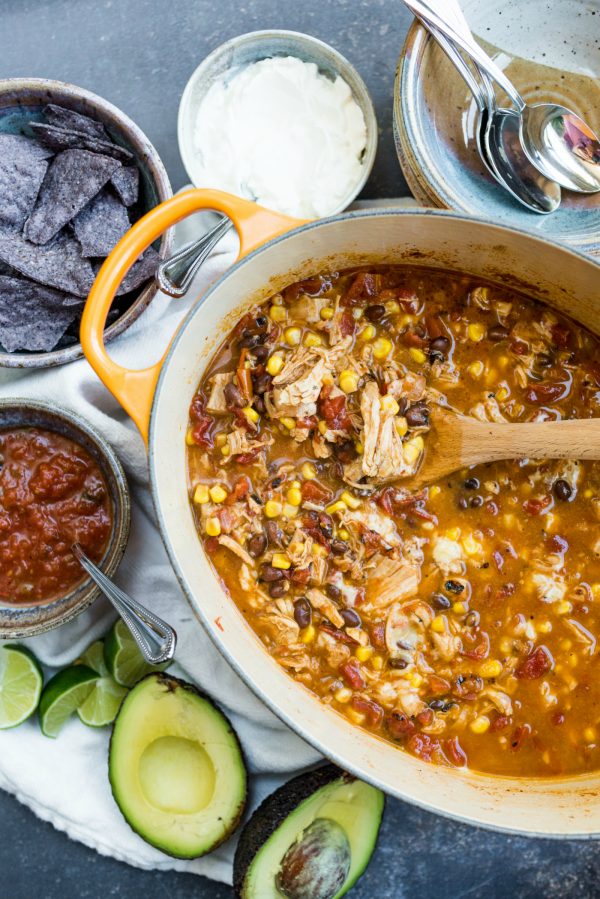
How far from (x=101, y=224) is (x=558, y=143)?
2.10 meters

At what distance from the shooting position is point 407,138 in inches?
150

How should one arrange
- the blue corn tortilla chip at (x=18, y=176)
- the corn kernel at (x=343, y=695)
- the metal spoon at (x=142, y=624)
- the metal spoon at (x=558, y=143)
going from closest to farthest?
1. the corn kernel at (x=343, y=695)
2. the metal spoon at (x=142, y=624)
3. the metal spoon at (x=558, y=143)
4. the blue corn tortilla chip at (x=18, y=176)

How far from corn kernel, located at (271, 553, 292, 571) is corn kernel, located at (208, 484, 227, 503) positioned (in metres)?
0.32

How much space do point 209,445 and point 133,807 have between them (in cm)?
164

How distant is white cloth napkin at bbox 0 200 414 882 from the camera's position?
3.98m

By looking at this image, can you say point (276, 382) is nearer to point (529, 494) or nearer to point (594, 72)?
point (529, 494)

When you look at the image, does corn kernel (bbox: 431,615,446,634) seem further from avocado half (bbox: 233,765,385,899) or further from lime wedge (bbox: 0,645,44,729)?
lime wedge (bbox: 0,645,44,729)

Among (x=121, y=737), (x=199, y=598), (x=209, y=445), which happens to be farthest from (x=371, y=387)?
(x=121, y=737)

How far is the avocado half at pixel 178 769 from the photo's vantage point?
3.80m

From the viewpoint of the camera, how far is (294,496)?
3.47 m

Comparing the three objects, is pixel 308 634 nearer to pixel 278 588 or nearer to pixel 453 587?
pixel 278 588

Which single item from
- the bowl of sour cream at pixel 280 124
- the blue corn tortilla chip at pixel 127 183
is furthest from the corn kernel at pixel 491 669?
the blue corn tortilla chip at pixel 127 183

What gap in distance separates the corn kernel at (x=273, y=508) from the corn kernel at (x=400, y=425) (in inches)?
21.7

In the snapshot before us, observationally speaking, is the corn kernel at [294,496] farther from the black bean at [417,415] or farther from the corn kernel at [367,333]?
the corn kernel at [367,333]
